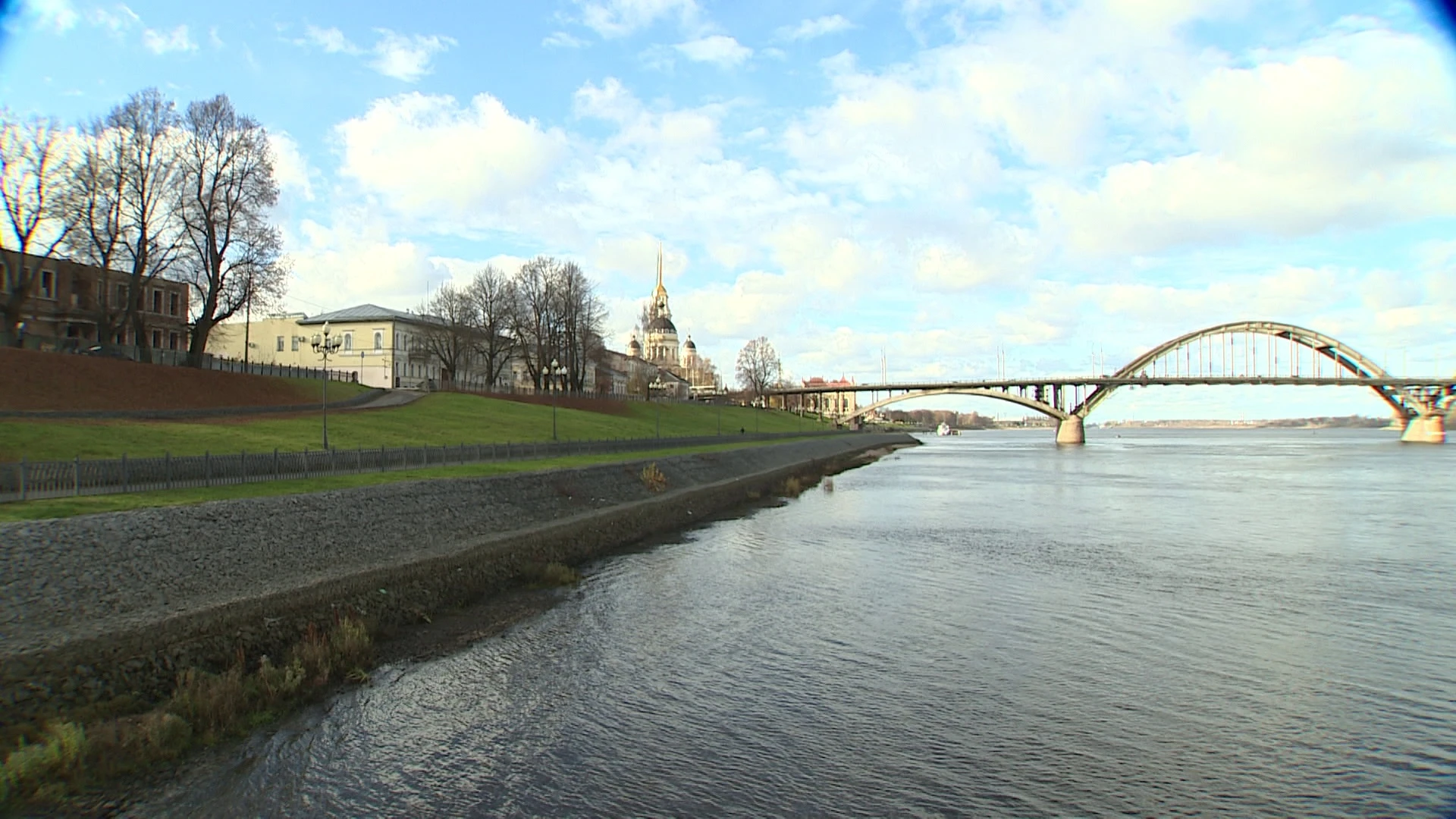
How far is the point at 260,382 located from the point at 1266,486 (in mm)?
54266

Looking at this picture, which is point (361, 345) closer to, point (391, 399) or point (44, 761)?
point (391, 399)

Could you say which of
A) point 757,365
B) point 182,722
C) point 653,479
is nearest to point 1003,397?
point 757,365

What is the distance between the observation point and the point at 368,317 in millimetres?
81125

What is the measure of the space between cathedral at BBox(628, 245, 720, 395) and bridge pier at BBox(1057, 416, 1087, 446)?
62.9 meters

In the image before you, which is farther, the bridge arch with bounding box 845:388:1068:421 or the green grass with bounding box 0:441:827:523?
the bridge arch with bounding box 845:388:1068:421

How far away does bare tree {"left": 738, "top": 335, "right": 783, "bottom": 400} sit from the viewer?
12888 cm

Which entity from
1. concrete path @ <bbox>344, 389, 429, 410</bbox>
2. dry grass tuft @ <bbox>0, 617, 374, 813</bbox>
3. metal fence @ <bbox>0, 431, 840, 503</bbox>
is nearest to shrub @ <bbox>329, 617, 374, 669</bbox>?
dry grass tuft @ <bbox>0, 617, 374, 813</bbox>

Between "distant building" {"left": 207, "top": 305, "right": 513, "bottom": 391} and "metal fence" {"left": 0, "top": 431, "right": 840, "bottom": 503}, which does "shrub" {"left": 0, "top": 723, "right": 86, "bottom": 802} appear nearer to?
"metal fence" {"left": 0, "top": 431, "right": 840, "bottom": 503}

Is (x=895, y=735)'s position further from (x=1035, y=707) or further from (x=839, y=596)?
(x=839, y=596)

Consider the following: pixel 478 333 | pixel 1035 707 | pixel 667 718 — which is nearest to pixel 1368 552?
pixel 1035 707

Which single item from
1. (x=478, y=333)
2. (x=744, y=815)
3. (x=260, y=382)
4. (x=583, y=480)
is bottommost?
(x=744, y=815)

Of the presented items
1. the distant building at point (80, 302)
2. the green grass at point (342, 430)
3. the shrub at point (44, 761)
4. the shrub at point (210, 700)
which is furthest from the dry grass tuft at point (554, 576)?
the distant building at point (80, 302)

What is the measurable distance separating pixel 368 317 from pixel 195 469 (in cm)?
6964

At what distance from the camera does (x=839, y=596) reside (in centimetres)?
1714
